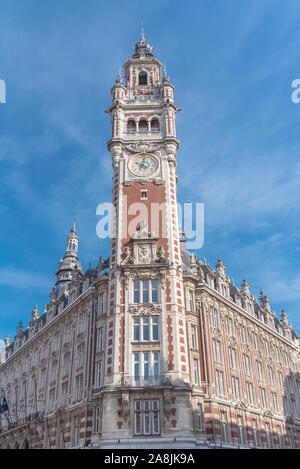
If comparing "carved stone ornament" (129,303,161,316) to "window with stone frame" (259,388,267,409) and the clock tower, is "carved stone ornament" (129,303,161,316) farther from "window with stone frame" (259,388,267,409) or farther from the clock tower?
"window with stone frame" (259,388,267,409)

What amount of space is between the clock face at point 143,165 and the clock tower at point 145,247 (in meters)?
0.13

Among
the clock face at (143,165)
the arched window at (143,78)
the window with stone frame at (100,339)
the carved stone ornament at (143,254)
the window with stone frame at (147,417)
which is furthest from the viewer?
the arched window at (143,78)

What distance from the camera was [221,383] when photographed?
5088cm

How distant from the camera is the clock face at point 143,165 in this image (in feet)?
187

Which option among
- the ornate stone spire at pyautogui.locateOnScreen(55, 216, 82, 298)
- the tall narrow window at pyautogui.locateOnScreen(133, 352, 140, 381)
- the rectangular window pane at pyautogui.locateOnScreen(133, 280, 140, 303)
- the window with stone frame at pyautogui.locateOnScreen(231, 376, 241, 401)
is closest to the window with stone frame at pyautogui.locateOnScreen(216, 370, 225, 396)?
the window with stone frame at pyautogui.locateOnScreen(231, 376, 241, 401)

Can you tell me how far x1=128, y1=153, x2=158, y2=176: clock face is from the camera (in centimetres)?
5706

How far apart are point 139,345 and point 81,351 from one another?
12.0 metres

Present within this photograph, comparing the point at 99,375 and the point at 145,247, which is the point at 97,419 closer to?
the point at 99,375

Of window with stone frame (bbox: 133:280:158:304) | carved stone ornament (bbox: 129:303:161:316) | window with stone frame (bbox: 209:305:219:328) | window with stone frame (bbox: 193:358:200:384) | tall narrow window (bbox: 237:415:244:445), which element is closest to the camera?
carved stone ornament (bbox: 129:303:161:316)

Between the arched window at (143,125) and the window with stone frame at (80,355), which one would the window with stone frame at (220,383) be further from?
the arched window at (143,125)

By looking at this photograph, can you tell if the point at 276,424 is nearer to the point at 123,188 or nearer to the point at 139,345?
the point at 139,345

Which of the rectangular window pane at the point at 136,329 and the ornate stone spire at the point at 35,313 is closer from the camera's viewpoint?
the rectangular window pane at the point at 136,329

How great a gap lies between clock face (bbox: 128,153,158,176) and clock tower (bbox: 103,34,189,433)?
13 cm

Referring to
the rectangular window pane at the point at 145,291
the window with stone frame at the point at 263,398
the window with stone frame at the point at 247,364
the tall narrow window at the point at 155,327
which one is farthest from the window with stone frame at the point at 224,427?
the rectangular window pane at the point at 145,291
